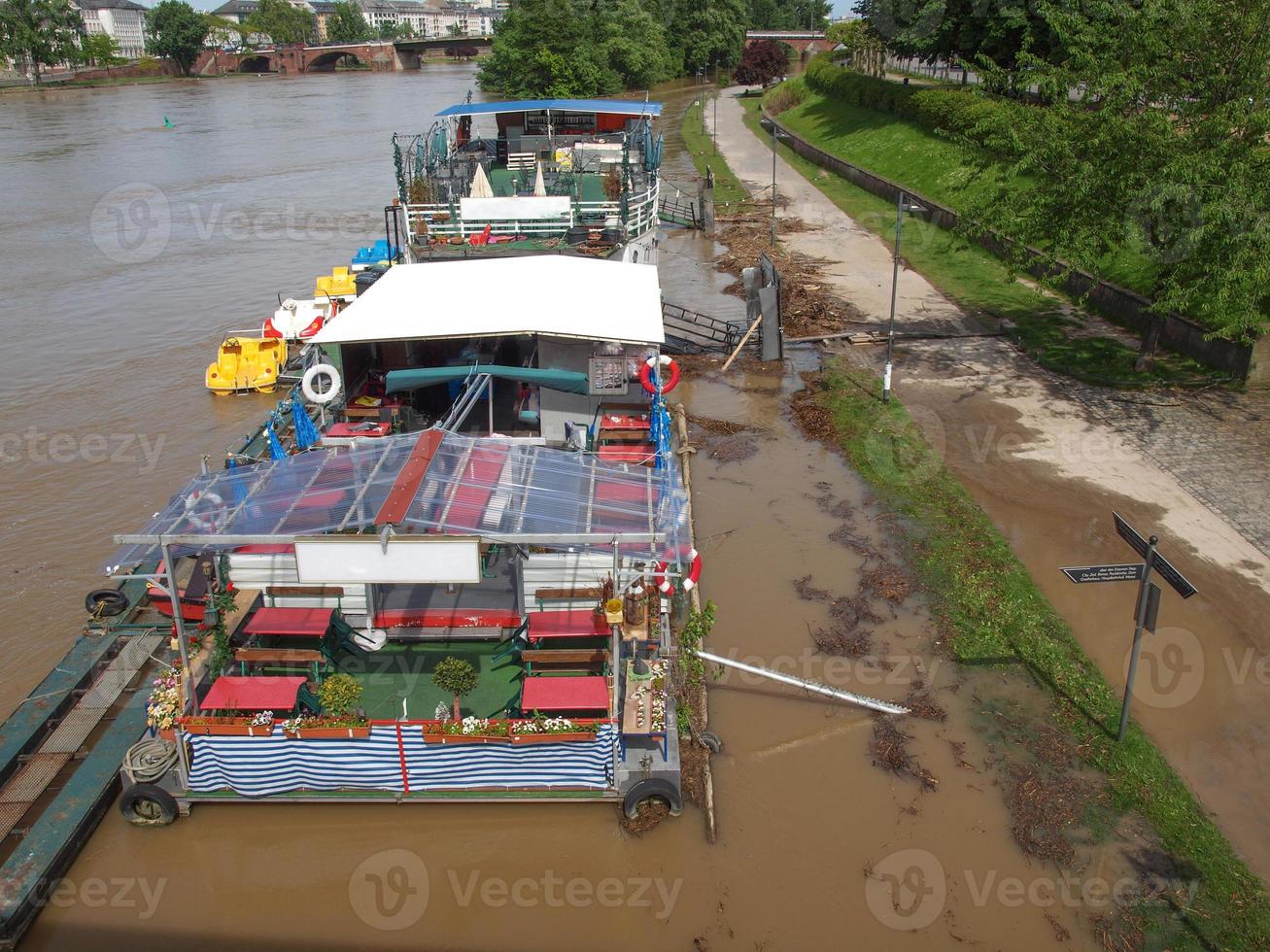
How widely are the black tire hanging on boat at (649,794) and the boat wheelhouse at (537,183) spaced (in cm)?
1134

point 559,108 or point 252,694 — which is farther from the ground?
point 559,108

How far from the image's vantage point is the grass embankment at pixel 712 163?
4140cm

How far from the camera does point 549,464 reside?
31.2ft

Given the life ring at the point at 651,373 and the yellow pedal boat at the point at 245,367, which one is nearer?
the life ring at the point at 651,373

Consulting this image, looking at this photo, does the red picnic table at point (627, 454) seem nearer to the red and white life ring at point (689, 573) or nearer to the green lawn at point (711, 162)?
the red and white life ring at point (689, 573)

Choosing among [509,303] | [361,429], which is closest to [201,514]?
[361,429]

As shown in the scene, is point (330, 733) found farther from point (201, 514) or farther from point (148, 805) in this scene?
point (201, 514)

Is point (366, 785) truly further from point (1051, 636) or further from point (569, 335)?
point (1051, 636)

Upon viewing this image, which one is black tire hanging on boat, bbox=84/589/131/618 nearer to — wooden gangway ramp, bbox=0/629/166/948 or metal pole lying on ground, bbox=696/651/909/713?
wooden gangway ramp, bbox=0/629/166/948

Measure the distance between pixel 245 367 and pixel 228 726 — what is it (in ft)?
46.9

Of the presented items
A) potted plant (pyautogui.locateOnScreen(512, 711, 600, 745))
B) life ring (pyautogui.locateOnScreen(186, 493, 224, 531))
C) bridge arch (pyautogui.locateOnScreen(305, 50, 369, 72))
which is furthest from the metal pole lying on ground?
bridge arch (pyautogui.locateOnScreen(305, 50, 369, 72))

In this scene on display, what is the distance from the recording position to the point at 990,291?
2564 cm

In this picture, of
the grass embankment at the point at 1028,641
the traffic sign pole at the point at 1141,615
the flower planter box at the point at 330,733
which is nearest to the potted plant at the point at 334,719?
the flower planter box at the point at 330,733

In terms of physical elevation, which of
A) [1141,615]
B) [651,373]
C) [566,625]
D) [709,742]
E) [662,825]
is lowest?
[662,825]
